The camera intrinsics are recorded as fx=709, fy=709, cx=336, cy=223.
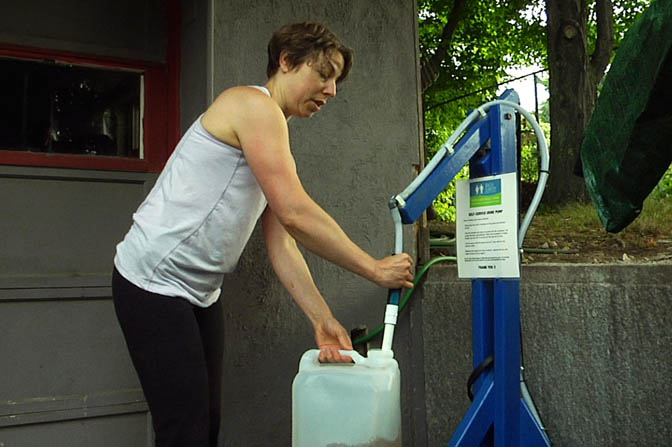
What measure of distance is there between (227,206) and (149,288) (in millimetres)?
341

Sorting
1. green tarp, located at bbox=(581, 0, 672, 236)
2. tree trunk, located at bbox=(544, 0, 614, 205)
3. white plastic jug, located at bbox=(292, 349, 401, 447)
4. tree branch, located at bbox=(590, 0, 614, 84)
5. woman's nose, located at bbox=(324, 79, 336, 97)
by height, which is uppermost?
tree branch, located at bbox=(590, 0, 614, 84)

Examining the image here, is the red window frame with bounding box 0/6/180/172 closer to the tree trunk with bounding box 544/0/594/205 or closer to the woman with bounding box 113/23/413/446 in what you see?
the woman with bounding box 113/23/413/446

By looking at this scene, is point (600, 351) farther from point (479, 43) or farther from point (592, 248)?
point (479, 43)

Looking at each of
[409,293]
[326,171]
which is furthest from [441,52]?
[409,293]

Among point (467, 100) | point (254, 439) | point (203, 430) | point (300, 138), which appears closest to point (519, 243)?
point (203, 430)

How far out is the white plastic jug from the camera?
213 centimetres

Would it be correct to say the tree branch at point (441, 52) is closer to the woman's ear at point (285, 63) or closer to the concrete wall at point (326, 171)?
the concrete wall at point (326, 171)

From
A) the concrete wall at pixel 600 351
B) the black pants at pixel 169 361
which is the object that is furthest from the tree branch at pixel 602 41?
the black pants at pixel 169 361

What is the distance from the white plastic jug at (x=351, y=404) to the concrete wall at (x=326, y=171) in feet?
2.85

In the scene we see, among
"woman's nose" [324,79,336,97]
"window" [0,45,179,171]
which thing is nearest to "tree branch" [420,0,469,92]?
"window" [0,45,179,171]

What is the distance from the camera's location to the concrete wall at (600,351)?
2.37 m

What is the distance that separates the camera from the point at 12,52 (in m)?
3.00

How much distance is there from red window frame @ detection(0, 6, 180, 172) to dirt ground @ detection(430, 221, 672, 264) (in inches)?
58.8

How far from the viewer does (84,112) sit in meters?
3.17
